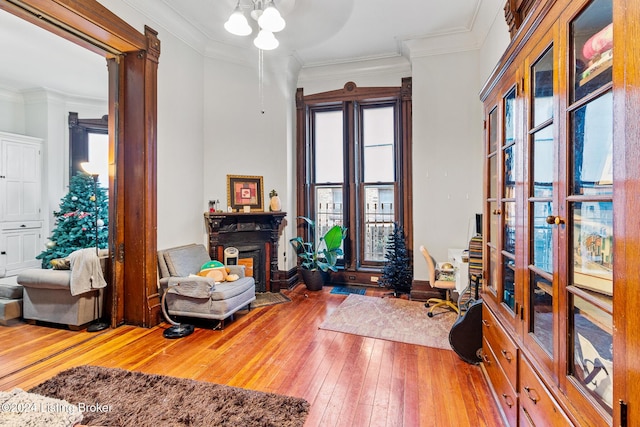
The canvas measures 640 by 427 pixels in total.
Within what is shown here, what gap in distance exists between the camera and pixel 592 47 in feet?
3.26

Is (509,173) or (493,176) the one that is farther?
(493,176)

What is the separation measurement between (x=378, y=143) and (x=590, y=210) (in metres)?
4.22

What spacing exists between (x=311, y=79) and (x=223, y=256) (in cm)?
316

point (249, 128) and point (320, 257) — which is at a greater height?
point (249, 128)

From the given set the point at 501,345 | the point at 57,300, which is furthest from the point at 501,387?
the point at 57,300

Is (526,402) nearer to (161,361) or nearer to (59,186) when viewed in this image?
(161,361)

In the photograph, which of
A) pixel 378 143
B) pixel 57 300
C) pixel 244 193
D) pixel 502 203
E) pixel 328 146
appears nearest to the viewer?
pixel 502 203

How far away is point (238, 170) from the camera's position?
15.2 ft

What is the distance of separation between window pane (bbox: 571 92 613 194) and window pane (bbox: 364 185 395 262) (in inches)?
156

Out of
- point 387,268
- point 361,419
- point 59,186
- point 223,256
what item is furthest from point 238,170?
point 59,186

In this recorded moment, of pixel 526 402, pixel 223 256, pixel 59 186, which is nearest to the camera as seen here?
pixel 526 402

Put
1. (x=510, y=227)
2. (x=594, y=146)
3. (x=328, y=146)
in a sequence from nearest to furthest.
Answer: (x=594, y=146)
(x=510, y=227)
(x=328, y=146)

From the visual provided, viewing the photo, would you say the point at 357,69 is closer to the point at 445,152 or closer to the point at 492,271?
the point at 445,152

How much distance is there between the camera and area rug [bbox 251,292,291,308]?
4.19 metres
